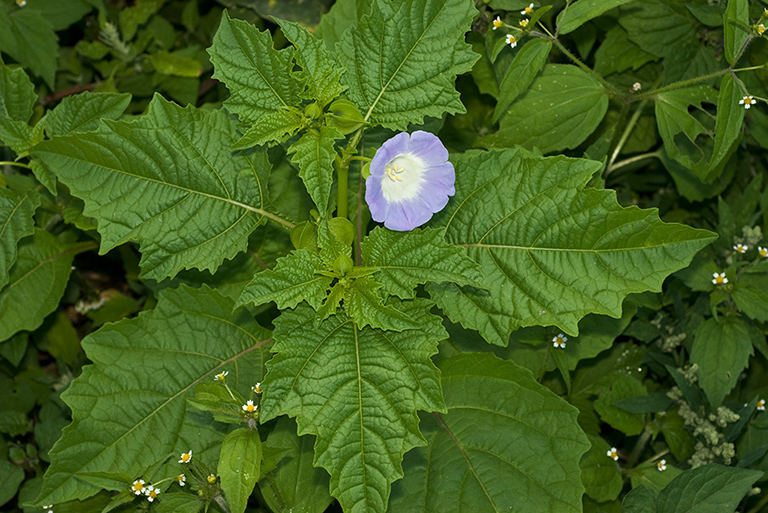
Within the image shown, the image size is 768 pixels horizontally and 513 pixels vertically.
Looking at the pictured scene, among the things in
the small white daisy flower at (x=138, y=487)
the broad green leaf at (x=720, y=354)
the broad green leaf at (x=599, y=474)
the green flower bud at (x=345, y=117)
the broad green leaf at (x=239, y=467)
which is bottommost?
the broad green leaf at (x=599, y=474)

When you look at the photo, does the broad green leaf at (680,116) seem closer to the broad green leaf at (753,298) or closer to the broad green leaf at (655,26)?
the broad green leaf at (655,26)

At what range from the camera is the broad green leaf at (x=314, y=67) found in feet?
7.86

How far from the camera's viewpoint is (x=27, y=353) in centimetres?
371

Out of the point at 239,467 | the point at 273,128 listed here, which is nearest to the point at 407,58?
the point at 273,128

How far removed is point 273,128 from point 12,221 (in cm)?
145

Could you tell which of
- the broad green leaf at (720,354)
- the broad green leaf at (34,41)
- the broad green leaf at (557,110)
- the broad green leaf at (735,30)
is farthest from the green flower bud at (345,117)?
the broad green leaf at (34,41)

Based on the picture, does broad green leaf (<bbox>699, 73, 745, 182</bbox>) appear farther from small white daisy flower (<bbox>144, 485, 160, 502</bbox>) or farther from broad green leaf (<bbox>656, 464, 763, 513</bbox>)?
small white daisy flower (<bbox>144, 485, 160, 502</bbox>)

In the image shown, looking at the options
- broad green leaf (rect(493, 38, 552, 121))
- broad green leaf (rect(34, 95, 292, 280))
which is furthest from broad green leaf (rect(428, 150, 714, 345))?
broad green leaf (rect(34, 95, 292, 280))

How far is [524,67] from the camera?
2941 mm

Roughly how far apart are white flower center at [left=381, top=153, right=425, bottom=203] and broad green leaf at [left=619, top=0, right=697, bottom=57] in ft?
5.63

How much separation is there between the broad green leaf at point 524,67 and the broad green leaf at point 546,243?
467 mm

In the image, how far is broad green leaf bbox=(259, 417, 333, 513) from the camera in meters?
2.74

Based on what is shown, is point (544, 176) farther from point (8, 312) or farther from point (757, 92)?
point (8, 312)

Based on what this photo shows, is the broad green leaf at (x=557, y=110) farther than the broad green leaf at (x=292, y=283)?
Yes
